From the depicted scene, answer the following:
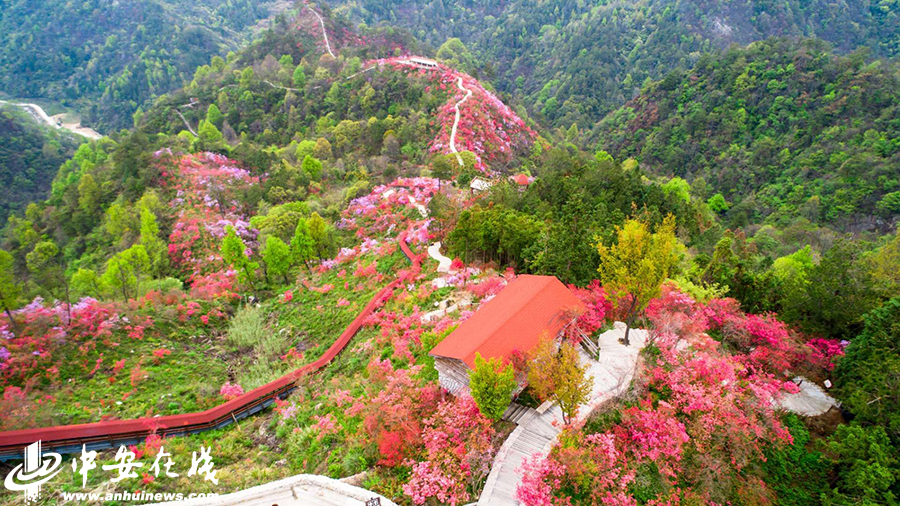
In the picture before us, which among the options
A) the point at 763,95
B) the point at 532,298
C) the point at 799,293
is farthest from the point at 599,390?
the point at 763,95

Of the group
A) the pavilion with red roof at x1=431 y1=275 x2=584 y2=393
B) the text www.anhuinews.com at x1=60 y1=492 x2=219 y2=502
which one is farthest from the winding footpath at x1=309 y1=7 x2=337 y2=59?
the text www.anhuinews.com at x1=60 y1=492 x2=219 y2=502

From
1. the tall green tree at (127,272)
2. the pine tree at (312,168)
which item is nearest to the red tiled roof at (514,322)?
the tall green tree at (127,272)

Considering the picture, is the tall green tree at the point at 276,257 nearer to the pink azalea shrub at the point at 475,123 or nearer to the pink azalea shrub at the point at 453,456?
the pink azalea shrub at the point at 453,456

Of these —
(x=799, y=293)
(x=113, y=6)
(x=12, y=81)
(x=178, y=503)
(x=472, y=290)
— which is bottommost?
(x=12, y=81)

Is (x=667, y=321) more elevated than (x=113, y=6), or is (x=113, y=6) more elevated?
(x=667, y=321)

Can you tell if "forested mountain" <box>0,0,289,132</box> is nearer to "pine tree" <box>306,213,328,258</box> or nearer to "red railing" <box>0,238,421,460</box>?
"pine tree" <box>306,213,328,258</box>

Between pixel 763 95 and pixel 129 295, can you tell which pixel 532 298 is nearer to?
pixel 129 295

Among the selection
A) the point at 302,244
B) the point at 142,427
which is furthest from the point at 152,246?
the point at 142,427
